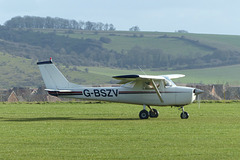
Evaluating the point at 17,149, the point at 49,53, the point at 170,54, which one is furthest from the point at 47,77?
the point at 49,53

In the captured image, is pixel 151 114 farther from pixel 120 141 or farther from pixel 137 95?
pixel 120 141

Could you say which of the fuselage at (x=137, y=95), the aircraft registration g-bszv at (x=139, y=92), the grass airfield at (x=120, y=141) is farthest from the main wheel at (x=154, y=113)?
the grass airfield at (x=120, y=141)

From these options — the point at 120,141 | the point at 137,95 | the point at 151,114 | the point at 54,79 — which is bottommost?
the point at 120,141

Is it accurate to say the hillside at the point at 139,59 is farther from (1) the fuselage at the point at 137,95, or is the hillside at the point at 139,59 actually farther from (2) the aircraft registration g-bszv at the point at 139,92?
(1) the fuselage at the point at 137,95

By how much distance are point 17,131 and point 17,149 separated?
387 cm

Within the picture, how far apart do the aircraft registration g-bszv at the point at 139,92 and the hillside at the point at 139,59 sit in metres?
97.1

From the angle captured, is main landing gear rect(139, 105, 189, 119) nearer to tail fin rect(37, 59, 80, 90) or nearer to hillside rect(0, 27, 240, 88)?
tail fin rect(37, 59, 80, 90)

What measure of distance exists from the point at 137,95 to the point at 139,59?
149m

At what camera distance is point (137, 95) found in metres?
23.1

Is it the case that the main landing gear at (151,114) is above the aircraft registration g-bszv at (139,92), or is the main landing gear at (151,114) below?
below

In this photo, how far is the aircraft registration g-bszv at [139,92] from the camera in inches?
883

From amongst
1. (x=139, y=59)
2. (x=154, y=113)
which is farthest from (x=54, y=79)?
(x=139, y=59)

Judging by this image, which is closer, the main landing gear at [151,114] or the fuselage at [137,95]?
the main landing gear at [151,114]

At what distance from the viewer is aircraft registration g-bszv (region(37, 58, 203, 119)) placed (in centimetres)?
2244
